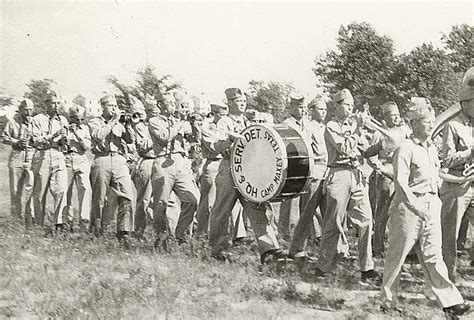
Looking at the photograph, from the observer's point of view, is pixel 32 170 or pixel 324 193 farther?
pixel 32 170

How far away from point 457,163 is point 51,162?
6.27 meters

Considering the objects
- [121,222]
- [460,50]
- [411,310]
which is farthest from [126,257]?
[460,50]

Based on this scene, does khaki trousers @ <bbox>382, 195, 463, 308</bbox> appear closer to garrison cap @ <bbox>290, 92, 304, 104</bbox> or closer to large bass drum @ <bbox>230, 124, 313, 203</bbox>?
large bass drum @ <bbox>230, 124, 313, 203</bbox>

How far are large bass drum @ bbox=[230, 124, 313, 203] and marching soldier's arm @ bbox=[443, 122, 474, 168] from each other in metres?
1.48

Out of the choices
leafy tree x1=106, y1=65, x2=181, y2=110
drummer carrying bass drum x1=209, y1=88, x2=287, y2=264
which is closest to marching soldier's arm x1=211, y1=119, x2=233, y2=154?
drummer carrying bass drum x1=209, y1=88, x2=287, y2=264

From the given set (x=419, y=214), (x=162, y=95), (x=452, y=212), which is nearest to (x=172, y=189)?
(x=162, y=95)

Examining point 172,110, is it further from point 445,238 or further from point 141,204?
point 445,238

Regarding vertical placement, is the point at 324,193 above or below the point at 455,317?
Result: above

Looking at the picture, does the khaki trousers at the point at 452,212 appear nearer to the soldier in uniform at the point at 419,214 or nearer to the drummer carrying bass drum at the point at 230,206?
the soldier in uniform at the point at 419,214

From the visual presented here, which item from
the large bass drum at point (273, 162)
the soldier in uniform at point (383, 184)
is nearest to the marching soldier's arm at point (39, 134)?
the large bass drum at point (273, 162)

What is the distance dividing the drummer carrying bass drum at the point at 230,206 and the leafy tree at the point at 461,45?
25.5m

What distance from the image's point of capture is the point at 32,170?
36.3 ft

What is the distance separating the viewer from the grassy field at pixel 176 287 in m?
6.34

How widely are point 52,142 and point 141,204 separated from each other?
6.41ft
